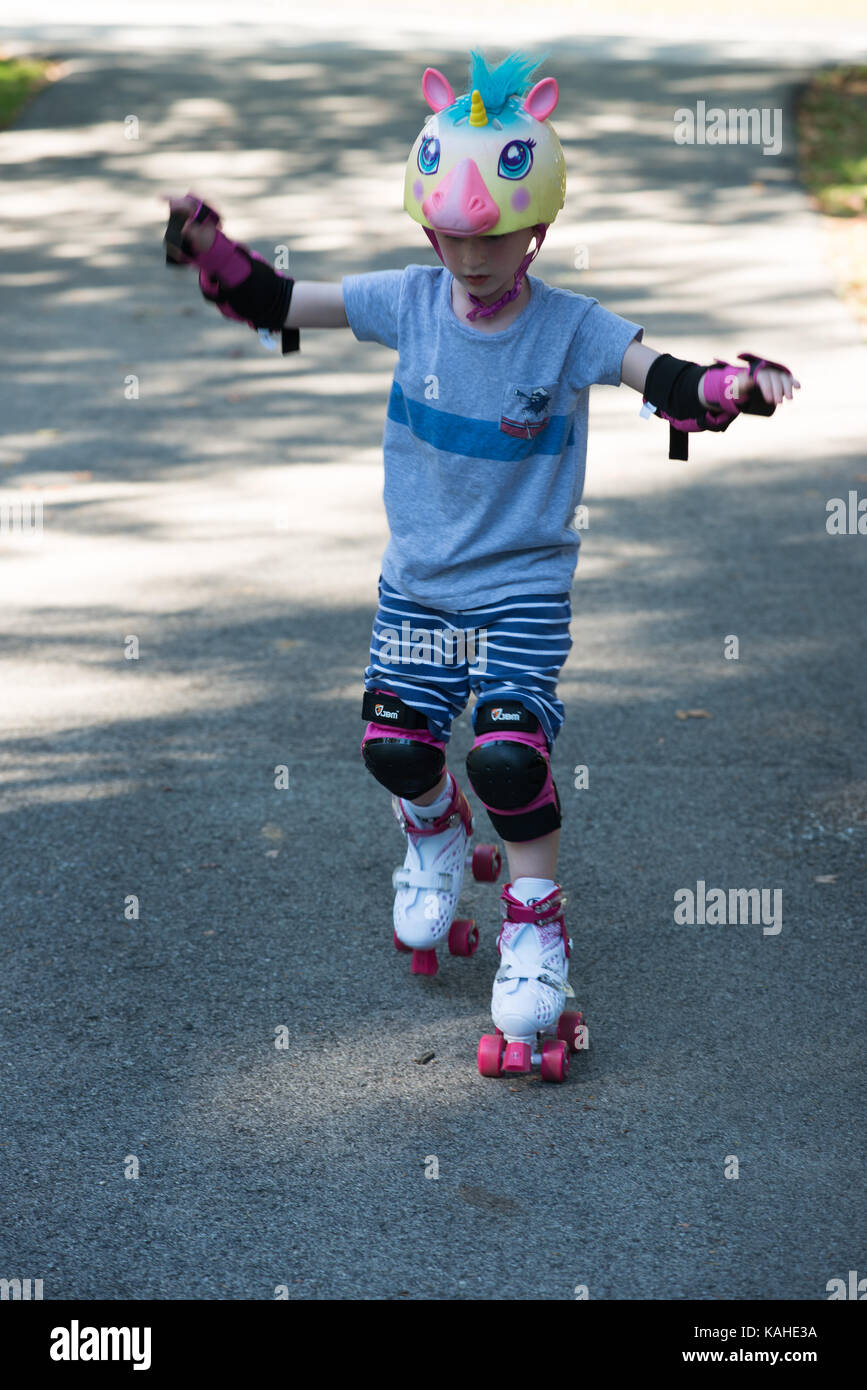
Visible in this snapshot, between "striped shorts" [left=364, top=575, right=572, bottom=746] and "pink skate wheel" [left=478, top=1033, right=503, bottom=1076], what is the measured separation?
1.98 feet

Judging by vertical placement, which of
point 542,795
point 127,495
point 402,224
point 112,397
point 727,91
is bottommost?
point 542,795

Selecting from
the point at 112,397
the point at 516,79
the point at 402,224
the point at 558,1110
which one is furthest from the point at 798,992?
the point at 402,224

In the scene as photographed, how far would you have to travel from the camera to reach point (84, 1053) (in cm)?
312

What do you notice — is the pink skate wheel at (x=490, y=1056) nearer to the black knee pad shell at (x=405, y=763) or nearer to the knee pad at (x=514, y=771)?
the knee pad at (x=514, y=771)

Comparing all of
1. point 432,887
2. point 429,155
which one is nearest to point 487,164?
point 429,155

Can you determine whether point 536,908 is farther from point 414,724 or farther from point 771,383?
point 771,383

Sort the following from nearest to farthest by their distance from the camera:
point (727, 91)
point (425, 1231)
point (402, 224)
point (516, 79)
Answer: point (425, 1231), point (516, 79), point (402, 224), point (727, 91)

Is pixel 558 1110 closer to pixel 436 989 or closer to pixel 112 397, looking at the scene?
pixel 436 989

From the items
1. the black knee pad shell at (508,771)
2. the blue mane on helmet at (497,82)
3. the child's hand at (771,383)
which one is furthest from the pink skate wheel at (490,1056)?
the blue mane on helmet at (497,82)

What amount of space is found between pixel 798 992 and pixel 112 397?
4.99 meters

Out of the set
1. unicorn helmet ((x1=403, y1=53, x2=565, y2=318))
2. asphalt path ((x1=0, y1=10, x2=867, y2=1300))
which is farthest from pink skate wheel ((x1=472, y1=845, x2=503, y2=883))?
unicorn helmet ((x1=403, y1=53, x2=565, y2=318))

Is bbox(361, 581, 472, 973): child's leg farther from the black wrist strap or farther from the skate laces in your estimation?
the black wrist strap

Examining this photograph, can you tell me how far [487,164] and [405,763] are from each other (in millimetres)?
1143

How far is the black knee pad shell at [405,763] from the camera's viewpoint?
3.21 meters
